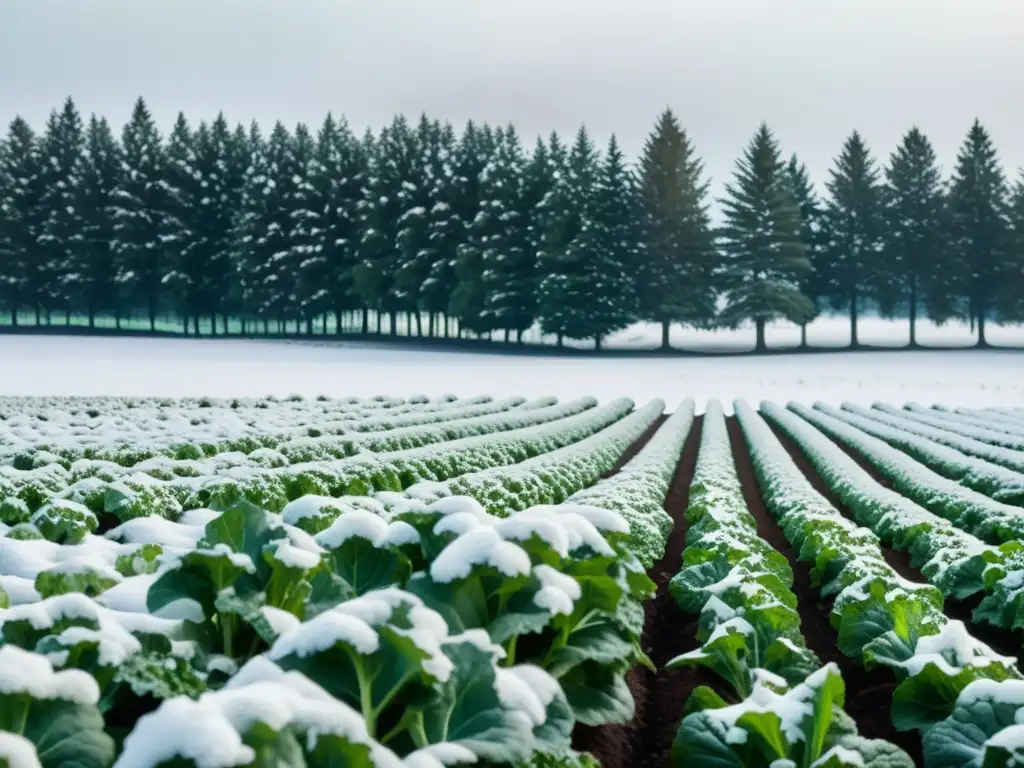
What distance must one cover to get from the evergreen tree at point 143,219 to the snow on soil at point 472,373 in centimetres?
957

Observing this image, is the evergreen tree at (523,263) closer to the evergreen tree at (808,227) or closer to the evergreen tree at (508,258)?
the evergreen tree at (508,258)

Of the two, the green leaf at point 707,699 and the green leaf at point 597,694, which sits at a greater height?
the green leaf at point 597,694

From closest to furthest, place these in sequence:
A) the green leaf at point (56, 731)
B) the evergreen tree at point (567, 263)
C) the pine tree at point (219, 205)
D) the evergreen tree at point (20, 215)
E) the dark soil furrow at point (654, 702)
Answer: the green leaf at point (56, 731)
the dark soil furrow at point (654, 702)
the evergreen tree at point (567, 263)
the evergreen tree at point (20, 215)
the pine tree at point (219, 205)

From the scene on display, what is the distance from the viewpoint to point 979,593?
21.7ft

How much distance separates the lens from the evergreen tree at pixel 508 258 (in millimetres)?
55938

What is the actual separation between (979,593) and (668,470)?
19.8 feet

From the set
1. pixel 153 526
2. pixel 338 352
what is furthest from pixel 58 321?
pixel 153 526

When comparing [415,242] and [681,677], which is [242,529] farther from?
[415,242]

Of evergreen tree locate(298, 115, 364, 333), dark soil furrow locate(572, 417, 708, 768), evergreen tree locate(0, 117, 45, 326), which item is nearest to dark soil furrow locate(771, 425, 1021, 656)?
dark soil furrow locate(572, 417, 708, 768)

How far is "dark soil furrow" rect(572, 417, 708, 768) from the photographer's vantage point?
380cm

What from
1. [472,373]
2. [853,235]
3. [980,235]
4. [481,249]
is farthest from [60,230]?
[980,235]

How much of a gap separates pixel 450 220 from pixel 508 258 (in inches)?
211

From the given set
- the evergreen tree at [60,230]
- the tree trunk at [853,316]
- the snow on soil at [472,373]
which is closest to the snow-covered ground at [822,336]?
the tree trunk at [853,316]

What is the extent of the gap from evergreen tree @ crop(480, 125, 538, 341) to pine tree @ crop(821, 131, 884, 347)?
17.5 metres
